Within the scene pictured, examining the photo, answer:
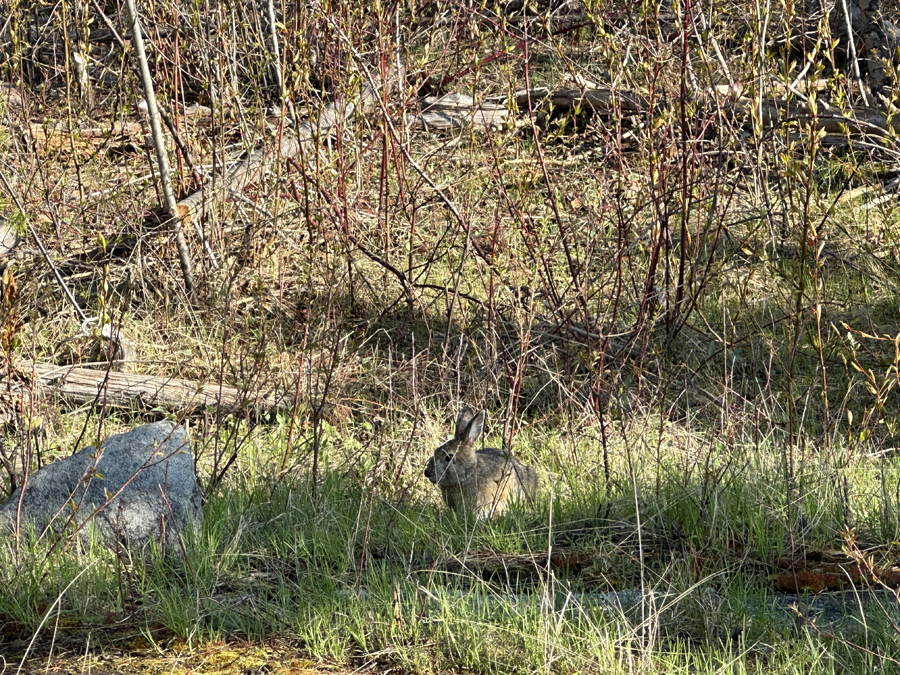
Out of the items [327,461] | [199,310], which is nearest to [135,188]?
[199,310]

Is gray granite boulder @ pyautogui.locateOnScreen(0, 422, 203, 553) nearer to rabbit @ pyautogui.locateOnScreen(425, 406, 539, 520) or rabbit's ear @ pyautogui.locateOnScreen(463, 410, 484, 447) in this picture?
rabbit @ pyautogui.locateOnScreen(425, 406, 539, 520)

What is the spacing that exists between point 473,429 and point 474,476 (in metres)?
0.20

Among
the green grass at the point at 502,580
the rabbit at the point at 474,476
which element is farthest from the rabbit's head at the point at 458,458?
the green grass at the point at 502,580

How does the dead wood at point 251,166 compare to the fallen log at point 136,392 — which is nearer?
the fallen log at point 136,392

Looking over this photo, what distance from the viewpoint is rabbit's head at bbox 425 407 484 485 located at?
13.1 ft

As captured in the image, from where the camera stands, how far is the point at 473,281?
7.42m

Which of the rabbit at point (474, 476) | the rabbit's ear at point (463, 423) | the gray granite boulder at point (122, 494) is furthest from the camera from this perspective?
the rabbit's ear at point (463, 423)

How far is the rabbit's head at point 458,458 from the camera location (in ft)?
13.1

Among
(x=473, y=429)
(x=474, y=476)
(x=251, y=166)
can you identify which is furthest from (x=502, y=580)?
(x=251, y=166)

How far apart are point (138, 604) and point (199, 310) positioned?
3.98 m

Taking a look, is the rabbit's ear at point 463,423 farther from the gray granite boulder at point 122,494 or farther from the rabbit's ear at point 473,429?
the gray granite boulder at point 122,494

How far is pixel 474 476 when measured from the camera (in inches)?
157

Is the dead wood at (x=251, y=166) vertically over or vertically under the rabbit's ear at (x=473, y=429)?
over

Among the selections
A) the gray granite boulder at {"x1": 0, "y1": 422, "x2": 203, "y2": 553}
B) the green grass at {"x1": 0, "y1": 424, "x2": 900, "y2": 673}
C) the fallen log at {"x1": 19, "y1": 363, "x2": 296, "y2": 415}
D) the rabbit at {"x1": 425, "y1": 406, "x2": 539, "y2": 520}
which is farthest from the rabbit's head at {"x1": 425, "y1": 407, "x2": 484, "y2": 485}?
the fallen log at {"x1": 19, "y1": 363, "x2": 296, "y2": 415}
